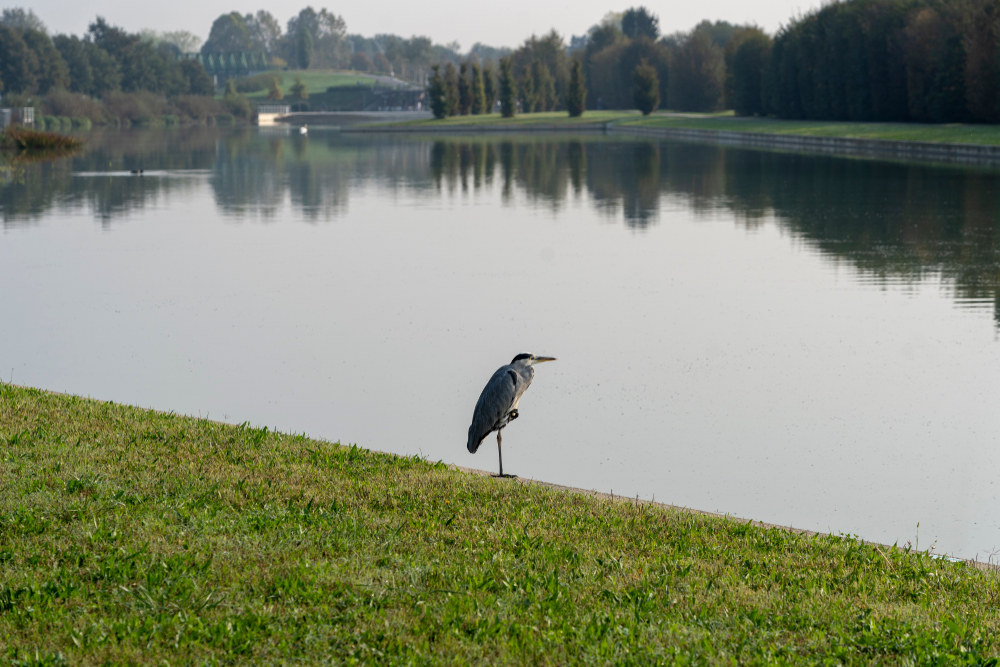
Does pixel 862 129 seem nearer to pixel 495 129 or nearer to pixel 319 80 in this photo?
pixel 495 129

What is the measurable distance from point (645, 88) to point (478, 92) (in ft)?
62.4

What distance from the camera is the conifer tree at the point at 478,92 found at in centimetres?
9138

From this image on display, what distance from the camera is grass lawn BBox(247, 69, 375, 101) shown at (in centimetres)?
16438

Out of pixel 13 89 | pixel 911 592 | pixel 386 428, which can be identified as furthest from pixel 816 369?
pixel 13 89

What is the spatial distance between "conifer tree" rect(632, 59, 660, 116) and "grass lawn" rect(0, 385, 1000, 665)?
7512 cm

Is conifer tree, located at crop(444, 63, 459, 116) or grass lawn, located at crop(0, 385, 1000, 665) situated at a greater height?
conifer tree, located at crop(444, 63, 459, 116)

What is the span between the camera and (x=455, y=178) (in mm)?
32562

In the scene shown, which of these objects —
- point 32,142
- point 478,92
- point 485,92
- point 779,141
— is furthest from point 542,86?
point 32,142

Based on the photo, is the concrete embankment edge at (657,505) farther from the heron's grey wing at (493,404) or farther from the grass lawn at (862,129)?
the grass lawn at (862,129)

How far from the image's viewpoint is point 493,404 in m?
6.38

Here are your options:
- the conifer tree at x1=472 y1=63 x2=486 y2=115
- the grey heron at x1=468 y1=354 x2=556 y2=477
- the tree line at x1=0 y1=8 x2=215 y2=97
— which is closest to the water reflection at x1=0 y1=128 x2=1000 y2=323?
the grey heron at x1=468 y1=354 x2=556 y2=477

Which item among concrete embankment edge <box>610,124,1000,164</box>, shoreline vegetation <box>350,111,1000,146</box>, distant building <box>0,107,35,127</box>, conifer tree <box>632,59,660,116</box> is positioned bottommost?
concrete embankment edge <box>610,124,1000,164</box>

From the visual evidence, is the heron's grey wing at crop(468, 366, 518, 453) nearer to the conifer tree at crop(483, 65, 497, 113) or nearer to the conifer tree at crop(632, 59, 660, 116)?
the conifer tree at crop(632, 59, 660, 116)

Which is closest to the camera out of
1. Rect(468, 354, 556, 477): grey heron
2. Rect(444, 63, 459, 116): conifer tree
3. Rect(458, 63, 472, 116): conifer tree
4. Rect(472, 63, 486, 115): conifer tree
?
Rect(468, 354, 556, 477): grey heron
